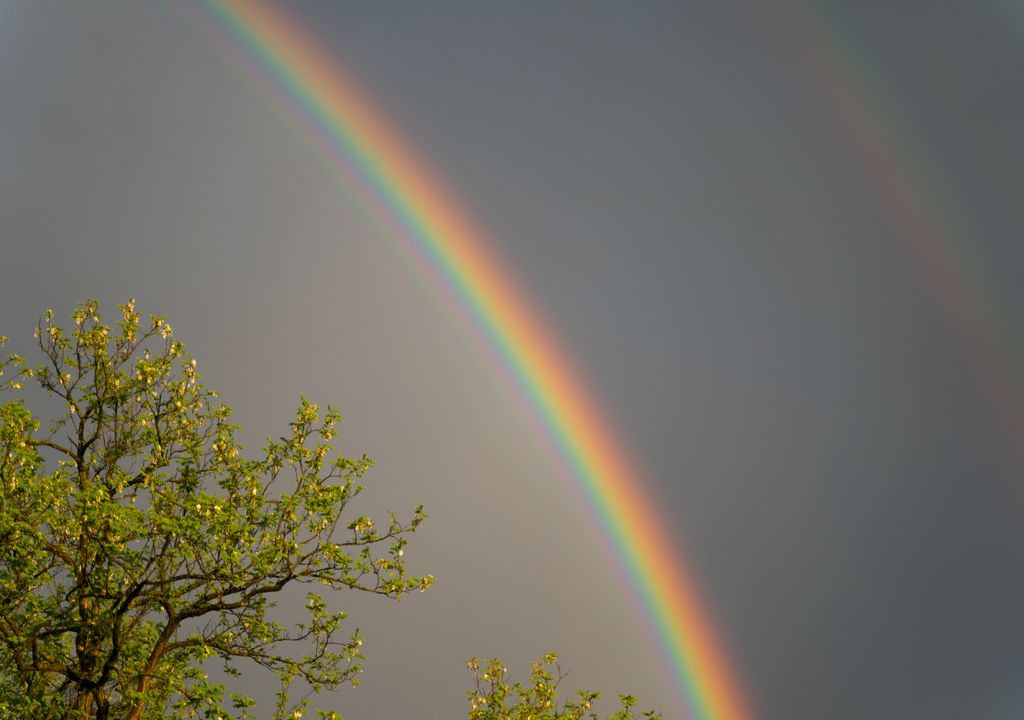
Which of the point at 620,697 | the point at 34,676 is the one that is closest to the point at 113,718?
the point at 34,676

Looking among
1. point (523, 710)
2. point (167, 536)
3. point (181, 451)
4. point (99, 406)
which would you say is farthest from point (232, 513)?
point (523, 710)

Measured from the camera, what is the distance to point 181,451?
53.6 ft

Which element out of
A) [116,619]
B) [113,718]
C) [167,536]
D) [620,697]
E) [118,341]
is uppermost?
[118,341]

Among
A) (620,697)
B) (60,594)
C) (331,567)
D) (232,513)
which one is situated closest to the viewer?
(232,513)

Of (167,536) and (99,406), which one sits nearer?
(167,536)

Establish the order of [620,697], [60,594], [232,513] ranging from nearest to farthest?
[232,513], [60,594], [620,697]

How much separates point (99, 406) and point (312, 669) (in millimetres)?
6399

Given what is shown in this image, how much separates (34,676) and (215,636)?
3139 millimetres

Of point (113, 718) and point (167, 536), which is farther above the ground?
point (167, 536)

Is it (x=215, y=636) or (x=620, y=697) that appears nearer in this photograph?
(x=215, y=636)

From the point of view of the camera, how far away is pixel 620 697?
2139 cm

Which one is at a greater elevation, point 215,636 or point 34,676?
point 215,636

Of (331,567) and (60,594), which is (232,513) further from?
(60,594)

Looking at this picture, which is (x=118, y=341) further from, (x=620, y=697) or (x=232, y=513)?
(x=620, y=697)
